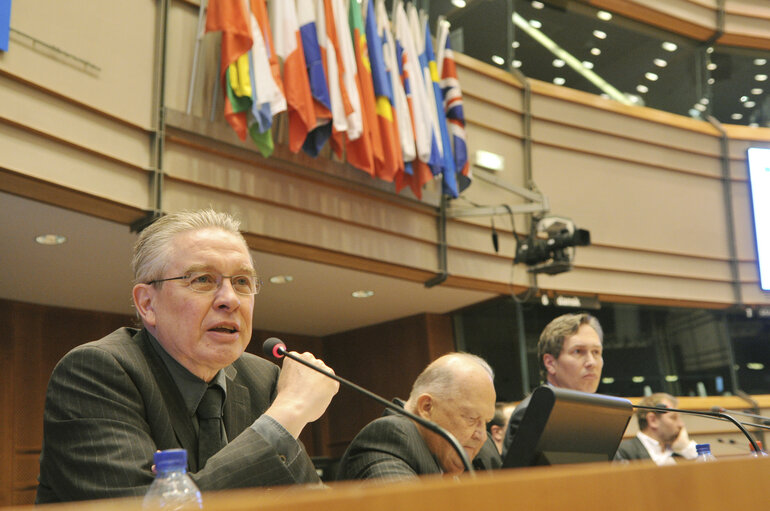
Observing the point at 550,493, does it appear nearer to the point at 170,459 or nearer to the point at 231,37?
the point at 170,459

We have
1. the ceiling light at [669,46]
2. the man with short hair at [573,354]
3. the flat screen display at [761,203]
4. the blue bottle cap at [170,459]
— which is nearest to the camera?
the blue bottle cap at [170,459]

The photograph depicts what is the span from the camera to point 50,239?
4.76m

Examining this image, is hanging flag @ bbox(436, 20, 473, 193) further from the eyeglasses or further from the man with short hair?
the eyeglasses

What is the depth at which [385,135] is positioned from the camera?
5.58 metres

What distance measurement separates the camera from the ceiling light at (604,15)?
7.79m

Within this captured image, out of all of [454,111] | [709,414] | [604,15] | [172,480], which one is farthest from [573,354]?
[604,15]

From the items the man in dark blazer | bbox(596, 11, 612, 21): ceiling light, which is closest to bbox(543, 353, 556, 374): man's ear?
the man in dark blazer

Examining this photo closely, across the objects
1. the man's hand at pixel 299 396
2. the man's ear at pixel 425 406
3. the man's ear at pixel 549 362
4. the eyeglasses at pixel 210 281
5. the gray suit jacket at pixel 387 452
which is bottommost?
the gray suit jacket at pixel 387 452

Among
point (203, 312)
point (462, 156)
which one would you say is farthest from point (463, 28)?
point (203, 312)

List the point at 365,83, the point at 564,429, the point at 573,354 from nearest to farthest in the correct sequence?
1. the point at 564,429
2. the point at 573,354
3. the point at 365,83

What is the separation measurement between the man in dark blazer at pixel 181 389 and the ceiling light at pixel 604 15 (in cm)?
658

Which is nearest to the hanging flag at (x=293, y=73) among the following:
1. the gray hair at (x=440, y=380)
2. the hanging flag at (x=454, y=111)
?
the hanging flag at (x=454, y=111)

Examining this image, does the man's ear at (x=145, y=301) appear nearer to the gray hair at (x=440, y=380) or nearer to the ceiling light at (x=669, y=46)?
the gray hair at (x=440, y=380)

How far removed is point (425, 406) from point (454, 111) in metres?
4.11
